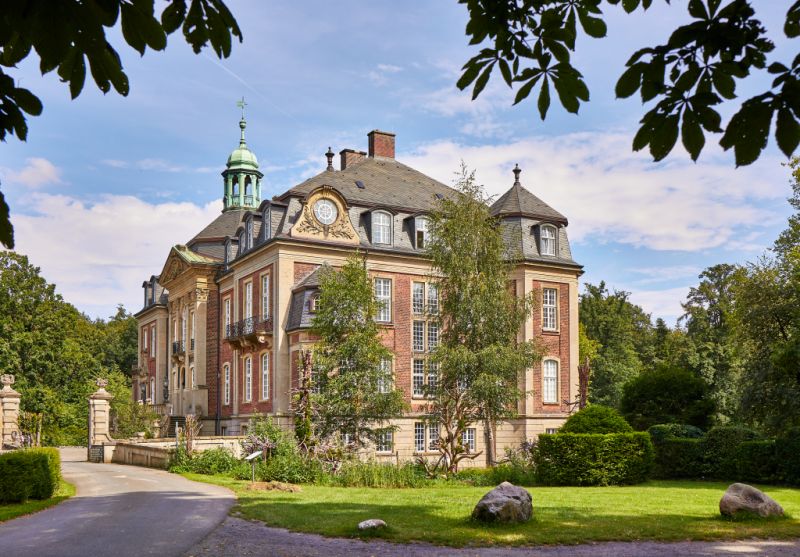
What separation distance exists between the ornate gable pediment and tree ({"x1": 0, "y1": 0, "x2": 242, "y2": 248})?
30.6 meters

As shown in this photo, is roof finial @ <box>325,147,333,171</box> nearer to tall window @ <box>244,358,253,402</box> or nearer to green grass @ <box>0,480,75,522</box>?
tall window @ <box>244,358,253,402</box>

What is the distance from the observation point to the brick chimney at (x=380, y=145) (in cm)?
4312

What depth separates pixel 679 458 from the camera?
2798cm

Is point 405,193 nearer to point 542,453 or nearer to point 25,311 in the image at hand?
point 542,453

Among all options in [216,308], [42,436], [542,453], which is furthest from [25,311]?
[542,453]

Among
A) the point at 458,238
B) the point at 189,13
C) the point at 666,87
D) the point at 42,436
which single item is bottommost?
the point at 42,436

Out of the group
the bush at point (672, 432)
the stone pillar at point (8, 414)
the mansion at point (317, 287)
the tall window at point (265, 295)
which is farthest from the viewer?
the tall window at point (265, 295)

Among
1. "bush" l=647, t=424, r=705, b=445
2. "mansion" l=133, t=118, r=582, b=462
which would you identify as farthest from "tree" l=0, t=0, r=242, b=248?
"mansion" l=133, t=118, r=582, b=462

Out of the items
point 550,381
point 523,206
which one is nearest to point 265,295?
point 523,206

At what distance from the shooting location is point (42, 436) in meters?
52.3

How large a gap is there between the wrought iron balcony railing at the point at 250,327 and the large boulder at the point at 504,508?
2207cm

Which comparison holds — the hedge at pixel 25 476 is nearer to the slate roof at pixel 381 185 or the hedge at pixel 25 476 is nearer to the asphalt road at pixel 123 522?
the asphalt road at pixel 123 522

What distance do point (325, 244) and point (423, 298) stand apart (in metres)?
5.27

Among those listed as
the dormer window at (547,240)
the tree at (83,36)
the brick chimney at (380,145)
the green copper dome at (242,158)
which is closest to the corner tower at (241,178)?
the green copper dome at (242,158)
